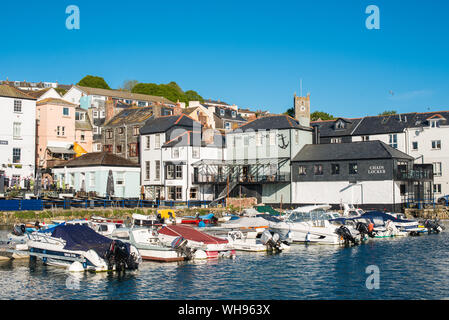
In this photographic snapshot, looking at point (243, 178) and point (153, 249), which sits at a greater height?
point (243, 178)

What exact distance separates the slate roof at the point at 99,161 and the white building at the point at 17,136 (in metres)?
4.54

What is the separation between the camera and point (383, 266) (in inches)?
1190

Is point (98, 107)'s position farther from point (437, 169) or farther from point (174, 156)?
point (437, 169)

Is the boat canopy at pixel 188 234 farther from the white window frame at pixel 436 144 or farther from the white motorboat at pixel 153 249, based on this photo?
the white window frame at pixel 436 144

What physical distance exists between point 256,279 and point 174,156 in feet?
148

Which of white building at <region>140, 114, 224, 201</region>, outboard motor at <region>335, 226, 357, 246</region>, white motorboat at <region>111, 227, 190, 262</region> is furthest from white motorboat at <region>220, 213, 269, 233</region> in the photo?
white building at <region>140, 114, 224, 201</region>

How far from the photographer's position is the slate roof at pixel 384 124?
244 ft

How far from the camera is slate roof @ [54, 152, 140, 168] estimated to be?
69188 millimetres

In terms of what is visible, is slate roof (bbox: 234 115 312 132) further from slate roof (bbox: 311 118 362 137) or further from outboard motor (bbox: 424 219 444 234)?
outboard motor (bbox: 424 219 444 234)

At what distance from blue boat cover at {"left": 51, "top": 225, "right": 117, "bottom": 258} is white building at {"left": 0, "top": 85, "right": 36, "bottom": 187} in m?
43.3

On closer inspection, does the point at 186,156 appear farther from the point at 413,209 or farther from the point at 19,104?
the point at 413,209

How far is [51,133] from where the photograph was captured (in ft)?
258

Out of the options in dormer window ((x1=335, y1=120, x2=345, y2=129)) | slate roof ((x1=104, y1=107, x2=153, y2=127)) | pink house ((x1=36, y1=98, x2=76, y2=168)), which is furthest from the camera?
dormer window ((x1=335, y1=120, x2=345, y2=129))

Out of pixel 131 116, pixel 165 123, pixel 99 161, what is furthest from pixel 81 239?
pixel 131 116
